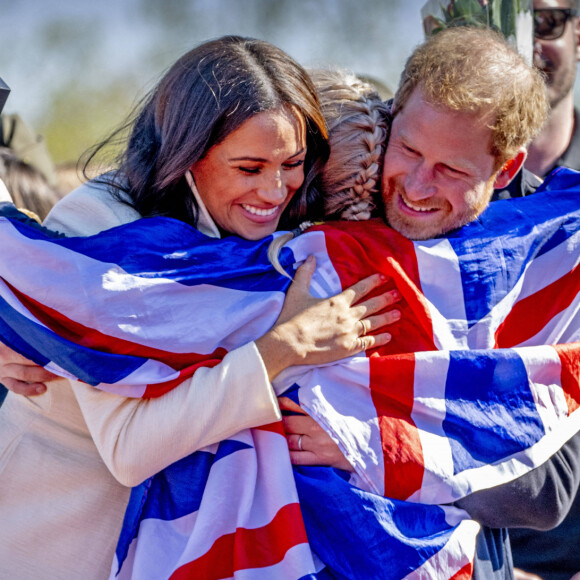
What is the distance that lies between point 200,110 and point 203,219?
296 mm

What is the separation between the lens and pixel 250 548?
1718mm

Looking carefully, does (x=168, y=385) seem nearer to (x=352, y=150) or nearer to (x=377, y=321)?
(x=377, y=321)

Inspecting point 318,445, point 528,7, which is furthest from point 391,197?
point 528,7

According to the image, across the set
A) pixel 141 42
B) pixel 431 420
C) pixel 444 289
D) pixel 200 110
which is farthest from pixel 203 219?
pixel 141 42

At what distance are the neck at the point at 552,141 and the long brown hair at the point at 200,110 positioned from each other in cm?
125

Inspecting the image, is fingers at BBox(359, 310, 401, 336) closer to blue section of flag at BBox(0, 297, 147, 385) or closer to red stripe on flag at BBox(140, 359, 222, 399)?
red stripe on flag at BBox(140, 359, 222, 399)

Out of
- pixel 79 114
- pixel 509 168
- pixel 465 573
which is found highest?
pixel 509 168

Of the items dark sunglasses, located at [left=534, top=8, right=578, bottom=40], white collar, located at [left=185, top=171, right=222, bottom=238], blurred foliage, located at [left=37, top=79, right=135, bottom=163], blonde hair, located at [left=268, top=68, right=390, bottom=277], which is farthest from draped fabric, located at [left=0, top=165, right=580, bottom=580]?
blurred foliage, located at [left=37, top=79, right=135, bottom=163]

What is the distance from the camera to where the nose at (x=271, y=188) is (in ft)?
6.73

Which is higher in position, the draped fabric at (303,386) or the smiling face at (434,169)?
the smiling face at (434,169)

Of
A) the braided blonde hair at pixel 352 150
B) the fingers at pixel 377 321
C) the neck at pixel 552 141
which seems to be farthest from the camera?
the neck at pixel 552 141

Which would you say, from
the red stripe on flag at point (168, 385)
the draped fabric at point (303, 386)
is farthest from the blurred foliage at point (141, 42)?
the red stripe on flag at point (168, 385)

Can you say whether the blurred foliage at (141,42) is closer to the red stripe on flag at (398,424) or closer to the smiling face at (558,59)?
the smiling face at (558,59)

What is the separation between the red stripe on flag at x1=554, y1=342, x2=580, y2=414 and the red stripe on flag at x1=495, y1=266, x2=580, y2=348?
0.10 metres
